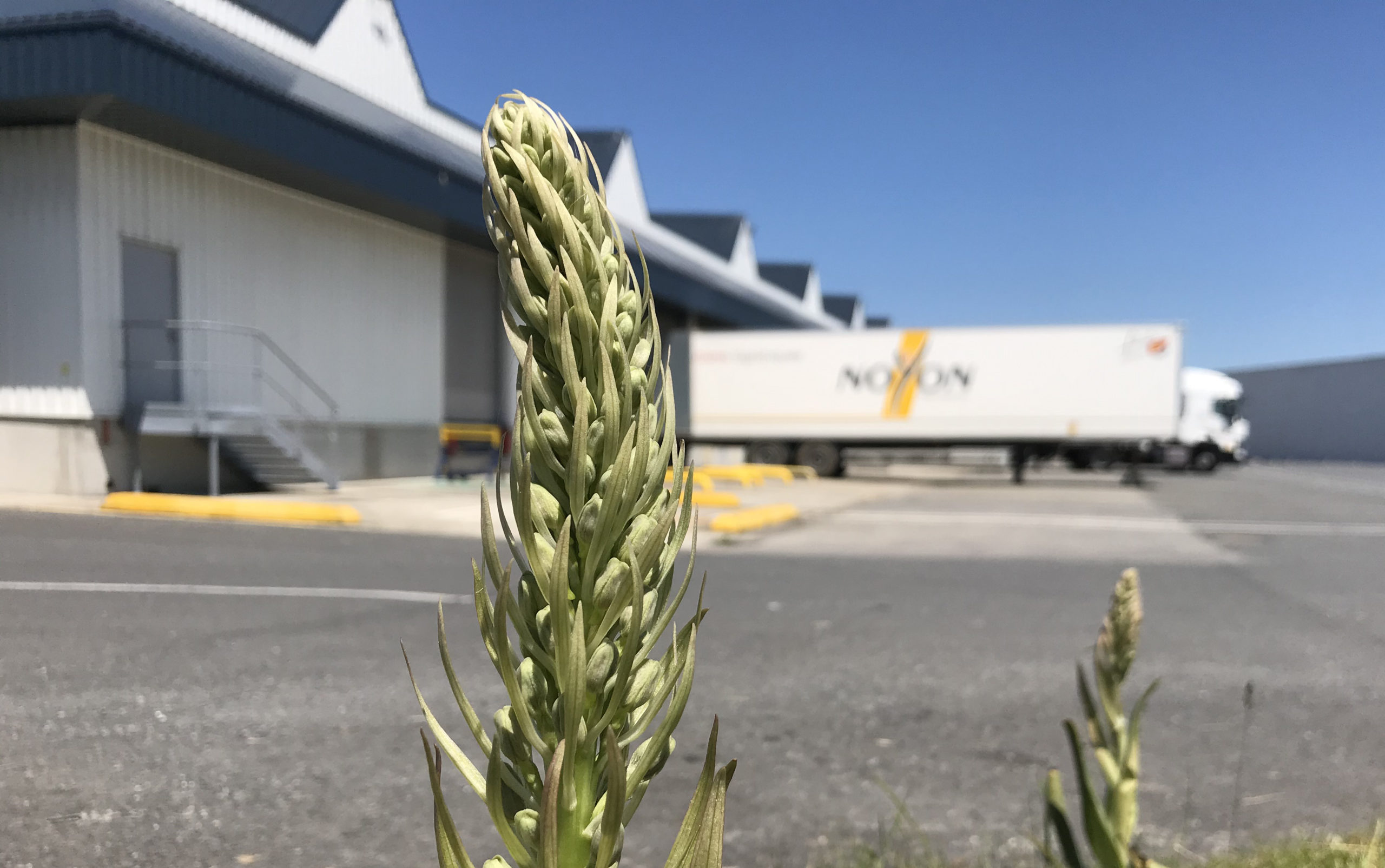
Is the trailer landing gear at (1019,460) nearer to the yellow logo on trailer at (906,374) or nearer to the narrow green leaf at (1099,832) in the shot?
the yellow logo on trailer at (906,374)

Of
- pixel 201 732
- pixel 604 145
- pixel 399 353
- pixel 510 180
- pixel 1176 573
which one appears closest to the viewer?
pixel 510 180

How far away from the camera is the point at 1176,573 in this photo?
885 centimetres

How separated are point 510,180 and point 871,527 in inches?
500

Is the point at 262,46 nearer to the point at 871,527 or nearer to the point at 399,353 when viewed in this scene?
the point at 399,353

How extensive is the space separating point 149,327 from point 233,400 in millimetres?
1896

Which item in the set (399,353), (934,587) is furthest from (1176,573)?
(399,353)

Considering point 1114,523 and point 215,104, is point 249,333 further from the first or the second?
point 1114,523

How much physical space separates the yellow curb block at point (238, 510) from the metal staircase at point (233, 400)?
1706 mm

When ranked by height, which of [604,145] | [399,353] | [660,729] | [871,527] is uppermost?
[604,145]

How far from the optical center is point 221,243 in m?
14.9

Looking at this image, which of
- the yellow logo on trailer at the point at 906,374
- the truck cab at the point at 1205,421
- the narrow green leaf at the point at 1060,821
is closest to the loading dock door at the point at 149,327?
the narrow green leaf at the point at 1060,821

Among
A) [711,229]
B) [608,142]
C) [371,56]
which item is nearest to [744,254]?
[711,229]

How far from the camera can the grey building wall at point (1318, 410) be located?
43.9 meters

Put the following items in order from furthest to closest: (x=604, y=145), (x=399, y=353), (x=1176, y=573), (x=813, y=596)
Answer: (x=604, y=145)
(x=399, y=353)
(x=1176, y=573)
(x=813, y=596)
